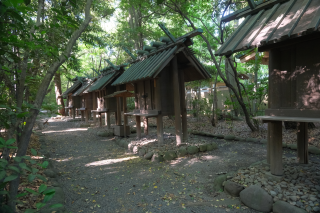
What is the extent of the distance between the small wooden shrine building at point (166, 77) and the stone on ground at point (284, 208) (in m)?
4.43

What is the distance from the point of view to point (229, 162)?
6.25 m

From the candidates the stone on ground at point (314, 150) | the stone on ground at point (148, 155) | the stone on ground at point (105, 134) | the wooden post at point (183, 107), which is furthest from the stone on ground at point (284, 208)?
the stone on ground at point (105, 134)

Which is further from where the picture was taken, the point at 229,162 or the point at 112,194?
the point at 229,162

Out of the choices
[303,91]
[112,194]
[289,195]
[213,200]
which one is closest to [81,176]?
[112,194]

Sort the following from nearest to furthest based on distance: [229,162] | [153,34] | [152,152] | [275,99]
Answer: [275,99]
[229,162]
[152,152]
[153,34]

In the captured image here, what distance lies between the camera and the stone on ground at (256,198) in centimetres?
345

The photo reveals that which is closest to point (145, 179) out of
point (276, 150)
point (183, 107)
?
point (276, 150)

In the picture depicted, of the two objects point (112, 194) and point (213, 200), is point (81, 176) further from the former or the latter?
point (213, 200)

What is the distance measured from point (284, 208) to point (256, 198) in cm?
47

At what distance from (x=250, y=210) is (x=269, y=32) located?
330cm

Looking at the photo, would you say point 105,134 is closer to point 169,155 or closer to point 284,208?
point 169,155

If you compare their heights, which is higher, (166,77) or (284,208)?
(166,77)

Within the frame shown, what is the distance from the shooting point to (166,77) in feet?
26.3

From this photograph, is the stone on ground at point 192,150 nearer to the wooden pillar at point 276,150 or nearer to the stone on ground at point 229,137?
the stone on ground at point 229,137
